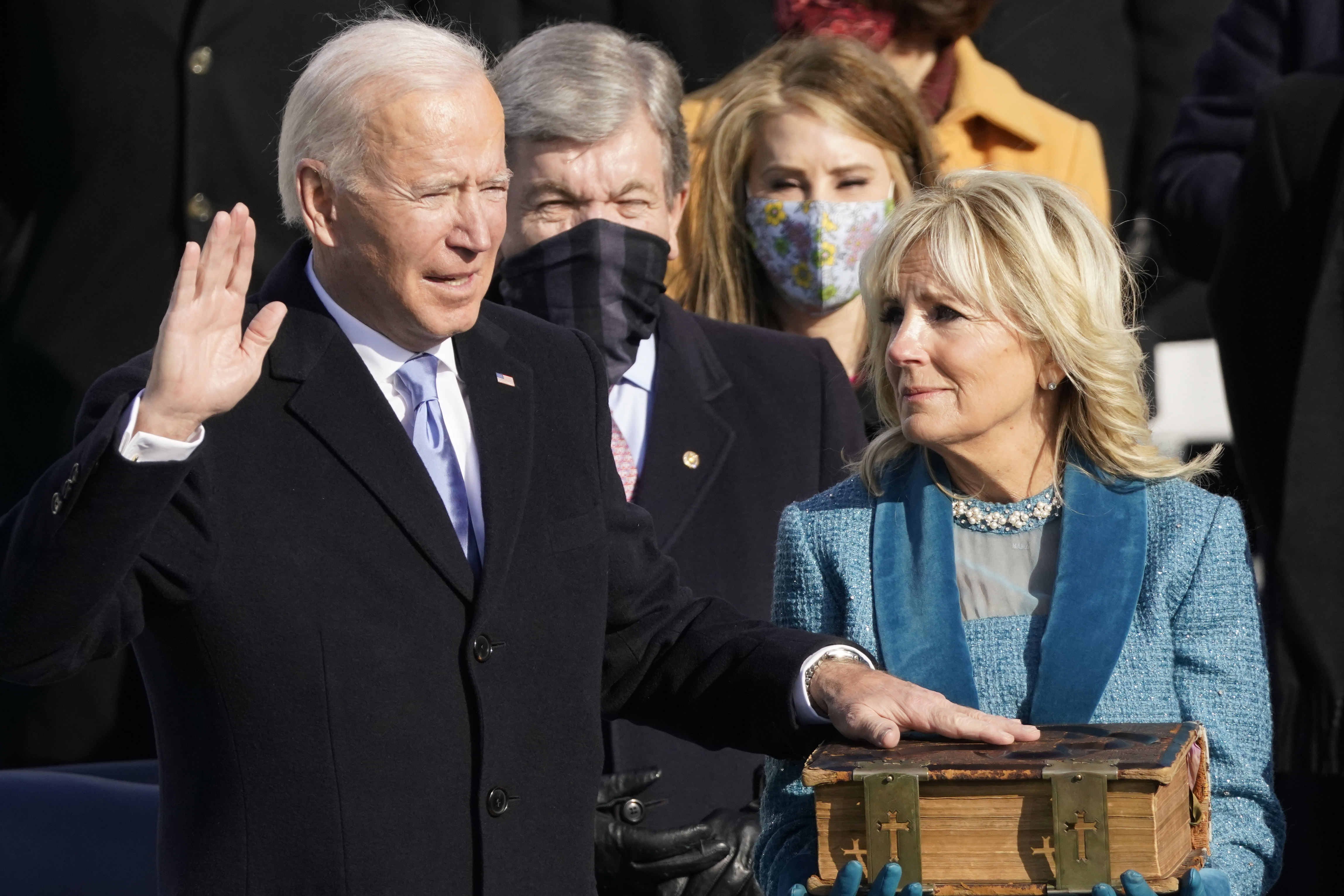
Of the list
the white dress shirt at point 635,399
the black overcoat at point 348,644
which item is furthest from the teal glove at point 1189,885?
the white dress shirt at point 635,399

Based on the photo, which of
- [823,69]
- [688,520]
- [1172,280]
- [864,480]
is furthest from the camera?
[1172,280]

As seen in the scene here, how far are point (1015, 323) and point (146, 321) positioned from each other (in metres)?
2.30

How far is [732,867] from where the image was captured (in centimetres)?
330

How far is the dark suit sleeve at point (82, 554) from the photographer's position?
219 centimetres

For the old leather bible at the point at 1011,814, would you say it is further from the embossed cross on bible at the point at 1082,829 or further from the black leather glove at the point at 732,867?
the black leather glove at the point at 732,867

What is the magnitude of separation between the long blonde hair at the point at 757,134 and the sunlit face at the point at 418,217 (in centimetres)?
163

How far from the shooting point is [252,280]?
14.8 ft

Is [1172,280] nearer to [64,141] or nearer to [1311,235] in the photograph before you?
[1311,235]

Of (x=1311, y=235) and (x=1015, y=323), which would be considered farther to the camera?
(x=1311, y=235)

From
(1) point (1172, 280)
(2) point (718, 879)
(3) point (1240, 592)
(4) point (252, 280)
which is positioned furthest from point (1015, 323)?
(1) point (1172, 280)

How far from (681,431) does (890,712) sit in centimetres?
106

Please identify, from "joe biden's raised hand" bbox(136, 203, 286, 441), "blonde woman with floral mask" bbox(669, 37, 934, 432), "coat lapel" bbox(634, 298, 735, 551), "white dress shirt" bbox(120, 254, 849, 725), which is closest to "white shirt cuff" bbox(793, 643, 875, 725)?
"white dress shirt" bbox(120, 254, 849, 725)

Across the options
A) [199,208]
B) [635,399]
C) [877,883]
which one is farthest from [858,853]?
[199,208]

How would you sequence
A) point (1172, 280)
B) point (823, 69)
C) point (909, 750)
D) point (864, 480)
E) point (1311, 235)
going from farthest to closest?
point (1172, 280) → point (823, 69) → point (1311, 235) → point (864, 480) → point (909, 750)
